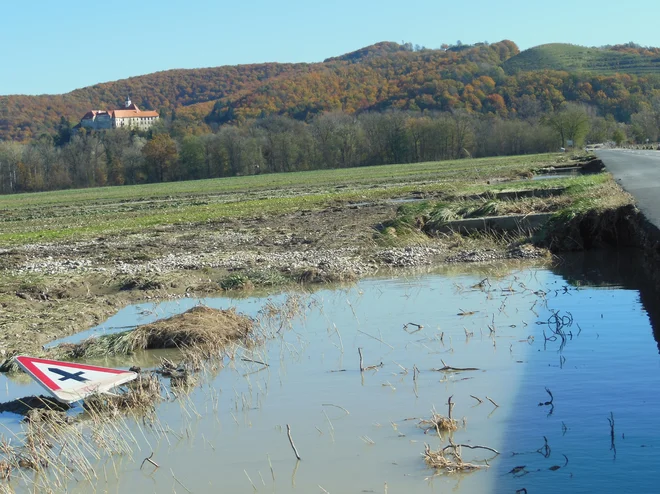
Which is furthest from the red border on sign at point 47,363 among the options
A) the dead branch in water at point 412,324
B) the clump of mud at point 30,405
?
the dead branch in water at point 412,324

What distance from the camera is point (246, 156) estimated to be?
12975 centimetres

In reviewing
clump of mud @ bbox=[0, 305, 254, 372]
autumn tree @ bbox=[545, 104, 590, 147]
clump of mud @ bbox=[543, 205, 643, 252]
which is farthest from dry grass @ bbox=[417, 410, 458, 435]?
autumn tree @ bbox=[545, 104, 590, 147]

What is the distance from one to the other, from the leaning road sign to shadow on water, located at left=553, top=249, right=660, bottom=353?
7.63m

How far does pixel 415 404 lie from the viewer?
8625 millimetres

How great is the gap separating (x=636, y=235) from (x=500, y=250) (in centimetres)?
308

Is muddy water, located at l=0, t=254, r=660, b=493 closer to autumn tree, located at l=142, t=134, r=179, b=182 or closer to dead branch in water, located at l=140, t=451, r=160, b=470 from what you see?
dead branch in water, located at l=140, t=451, r=160, b=470

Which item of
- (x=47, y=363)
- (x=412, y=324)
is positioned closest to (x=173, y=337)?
(x=47, y=363)

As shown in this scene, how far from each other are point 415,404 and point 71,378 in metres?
4.17

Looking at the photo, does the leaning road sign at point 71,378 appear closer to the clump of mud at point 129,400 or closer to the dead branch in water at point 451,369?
the clump of mud at point 129,400

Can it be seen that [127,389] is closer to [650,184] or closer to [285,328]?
[285,328]

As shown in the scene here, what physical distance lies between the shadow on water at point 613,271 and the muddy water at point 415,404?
339 millimetres

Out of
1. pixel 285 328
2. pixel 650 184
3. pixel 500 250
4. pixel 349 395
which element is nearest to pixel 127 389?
pixel 349 395

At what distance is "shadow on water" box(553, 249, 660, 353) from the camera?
13.7 meters

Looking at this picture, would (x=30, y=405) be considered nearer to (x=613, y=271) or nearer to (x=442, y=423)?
(x=442, y=423)
